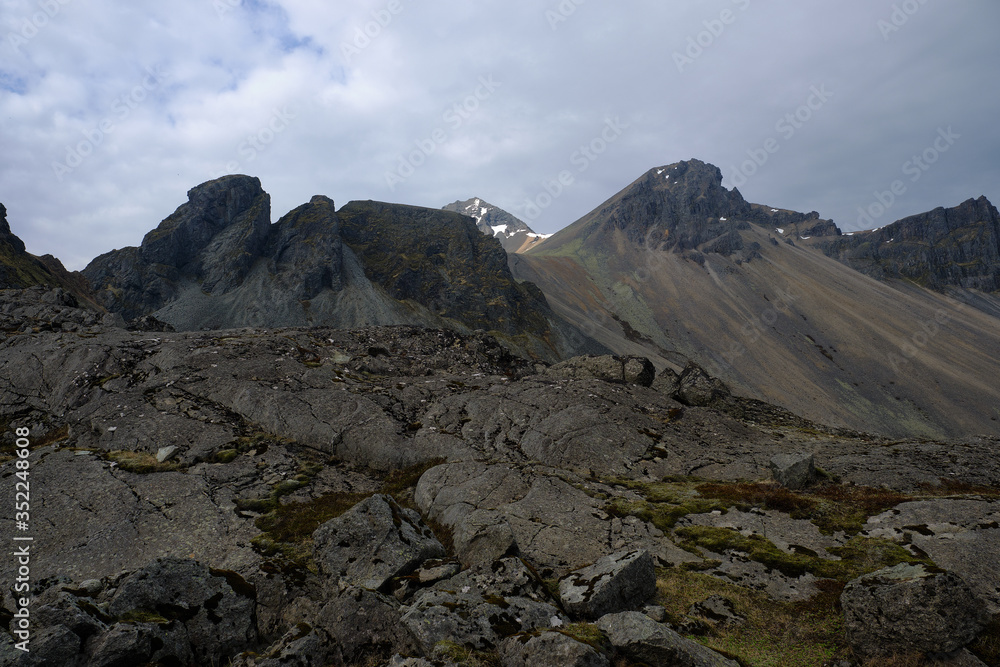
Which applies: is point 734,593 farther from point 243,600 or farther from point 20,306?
point 20,306

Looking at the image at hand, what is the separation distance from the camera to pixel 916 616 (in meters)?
10.4

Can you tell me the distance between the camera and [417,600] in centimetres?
1214

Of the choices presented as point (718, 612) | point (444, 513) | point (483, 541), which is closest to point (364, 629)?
point (483, 541)

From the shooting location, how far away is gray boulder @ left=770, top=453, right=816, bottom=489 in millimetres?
24922

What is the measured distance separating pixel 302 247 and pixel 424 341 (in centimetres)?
12432

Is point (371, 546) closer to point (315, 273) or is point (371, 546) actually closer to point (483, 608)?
point (483, 608)

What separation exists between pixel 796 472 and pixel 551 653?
22.6m

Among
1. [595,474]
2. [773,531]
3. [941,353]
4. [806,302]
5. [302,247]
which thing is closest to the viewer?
[773,531]

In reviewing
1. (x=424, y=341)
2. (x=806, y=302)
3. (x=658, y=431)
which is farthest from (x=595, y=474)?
(x=806, y=302)

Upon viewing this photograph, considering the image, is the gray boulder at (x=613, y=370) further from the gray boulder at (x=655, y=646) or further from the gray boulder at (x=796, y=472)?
the gray boulder at (x=655, y=646)

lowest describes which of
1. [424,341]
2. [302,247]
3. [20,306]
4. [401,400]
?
[401,400]

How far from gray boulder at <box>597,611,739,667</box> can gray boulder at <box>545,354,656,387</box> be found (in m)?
30.2

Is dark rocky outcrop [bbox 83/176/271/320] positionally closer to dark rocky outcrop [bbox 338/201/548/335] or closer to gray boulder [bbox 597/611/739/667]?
dark rocky outcrop [bbox 338/201/548/335]

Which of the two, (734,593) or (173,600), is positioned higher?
(173,600)
